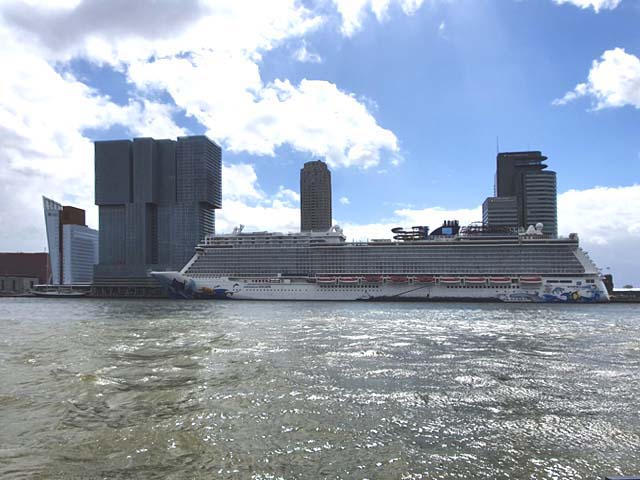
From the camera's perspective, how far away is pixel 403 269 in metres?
91.1

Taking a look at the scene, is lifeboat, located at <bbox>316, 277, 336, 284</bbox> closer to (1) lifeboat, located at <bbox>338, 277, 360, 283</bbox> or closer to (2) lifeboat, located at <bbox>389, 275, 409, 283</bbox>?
(1) lifeboat, located at <bbox>338, 277, 360, 283</bbox>

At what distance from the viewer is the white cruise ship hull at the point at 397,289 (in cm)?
8281

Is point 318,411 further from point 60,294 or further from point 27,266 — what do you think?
point 27,266

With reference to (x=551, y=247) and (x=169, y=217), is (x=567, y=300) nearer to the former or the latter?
(x=551, y=247)

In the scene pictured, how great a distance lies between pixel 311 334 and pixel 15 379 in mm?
16623

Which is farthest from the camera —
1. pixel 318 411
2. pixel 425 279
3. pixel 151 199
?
pixel 151 199

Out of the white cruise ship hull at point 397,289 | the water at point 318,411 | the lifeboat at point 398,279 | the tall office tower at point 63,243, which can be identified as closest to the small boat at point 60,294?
Result: the tall office tower at point 63,243

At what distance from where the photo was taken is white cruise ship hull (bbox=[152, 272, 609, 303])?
82.8m

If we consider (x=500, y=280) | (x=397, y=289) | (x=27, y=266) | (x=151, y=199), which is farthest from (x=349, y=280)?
(x=27, y=266)

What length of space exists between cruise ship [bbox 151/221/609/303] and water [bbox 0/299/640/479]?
63531 mm

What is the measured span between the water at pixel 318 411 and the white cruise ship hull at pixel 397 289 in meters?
62.8

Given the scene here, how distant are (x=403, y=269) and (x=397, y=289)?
5317 mm

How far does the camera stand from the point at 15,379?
1571 centimetres

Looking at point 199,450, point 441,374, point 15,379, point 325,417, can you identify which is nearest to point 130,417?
point 199,450
